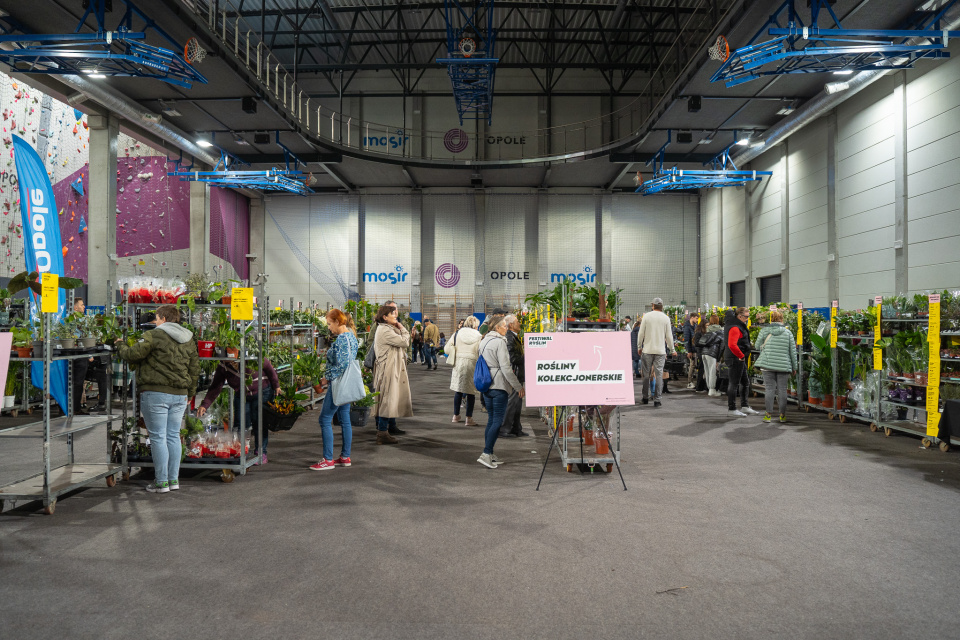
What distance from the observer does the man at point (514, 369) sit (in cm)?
555

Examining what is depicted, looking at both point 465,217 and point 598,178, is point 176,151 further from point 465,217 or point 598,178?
point 598,178

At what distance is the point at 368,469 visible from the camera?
509 cm

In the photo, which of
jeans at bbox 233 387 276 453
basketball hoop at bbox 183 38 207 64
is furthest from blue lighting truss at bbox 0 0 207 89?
jeans at bbox 233 387 276 453

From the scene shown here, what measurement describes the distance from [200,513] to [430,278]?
54.1ft

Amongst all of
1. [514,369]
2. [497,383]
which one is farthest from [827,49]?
[497,383]

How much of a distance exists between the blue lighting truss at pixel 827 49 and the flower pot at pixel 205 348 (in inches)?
282

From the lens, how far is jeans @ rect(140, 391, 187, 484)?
4.25 metres

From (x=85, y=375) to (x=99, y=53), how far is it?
4326mm

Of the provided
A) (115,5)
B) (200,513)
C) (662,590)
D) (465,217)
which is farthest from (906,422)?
(465,217)

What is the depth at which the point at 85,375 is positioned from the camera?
8.05m

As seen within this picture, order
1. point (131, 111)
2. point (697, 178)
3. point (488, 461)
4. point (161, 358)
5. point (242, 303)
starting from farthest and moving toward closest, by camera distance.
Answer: point (697, 178) < point (131, 111) < point (488, 461) < point (242, 303) < point (161, 358)

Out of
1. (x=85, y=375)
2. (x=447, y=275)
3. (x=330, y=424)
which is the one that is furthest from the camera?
(x=447, y=275)

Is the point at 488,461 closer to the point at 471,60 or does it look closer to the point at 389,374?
the point at 389,374

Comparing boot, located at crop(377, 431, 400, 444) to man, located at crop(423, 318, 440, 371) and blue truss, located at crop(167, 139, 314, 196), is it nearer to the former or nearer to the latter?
blue truss, located at crop(167, 139, 314, 196)
